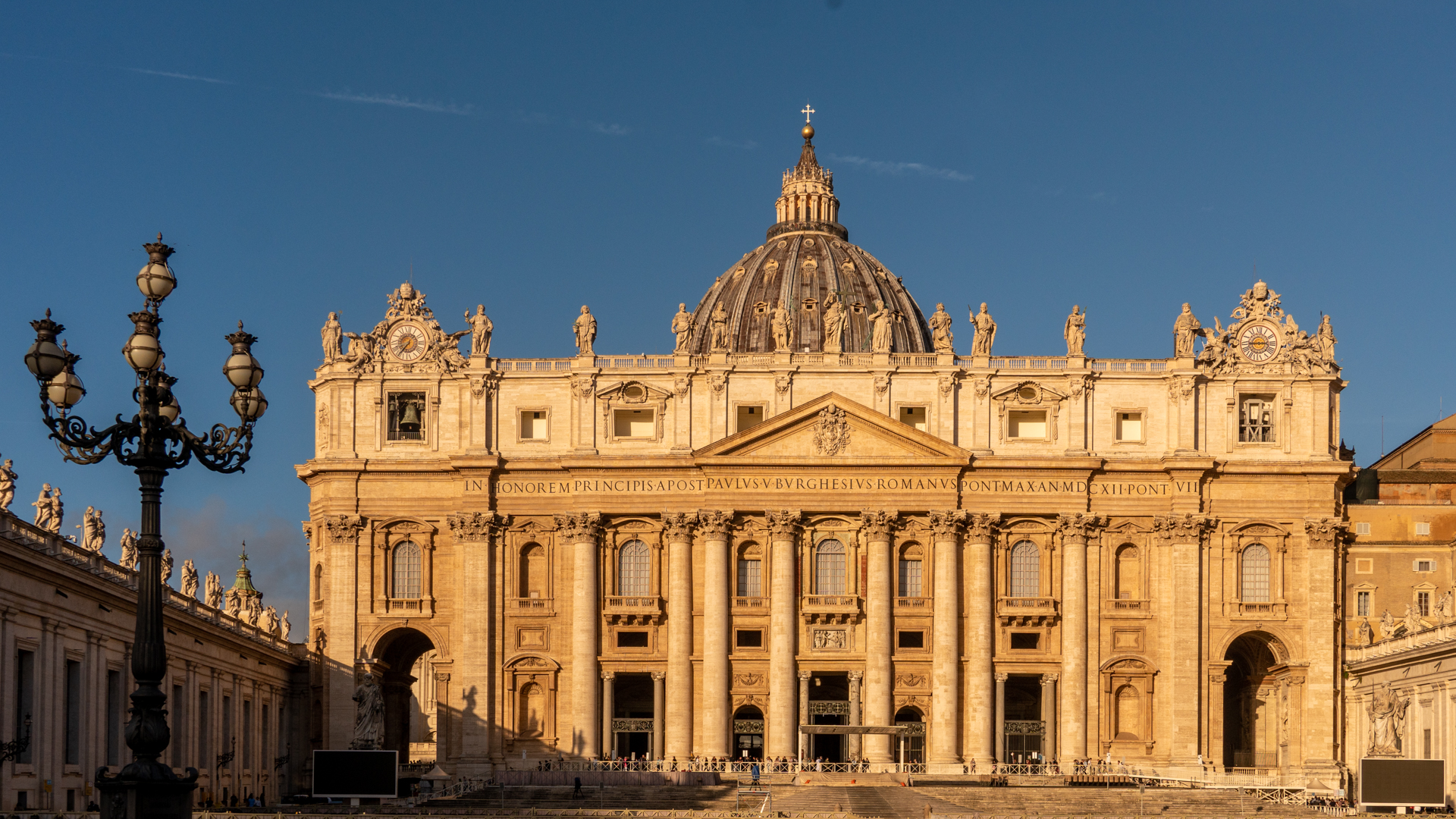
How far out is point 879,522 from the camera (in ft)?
293

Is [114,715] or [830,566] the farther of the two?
[830,566]

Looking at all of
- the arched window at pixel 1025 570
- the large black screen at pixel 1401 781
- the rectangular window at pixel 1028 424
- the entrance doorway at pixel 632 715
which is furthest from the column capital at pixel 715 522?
the large black screen at pixel 1401 781

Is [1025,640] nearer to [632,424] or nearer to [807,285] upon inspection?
[632,424]

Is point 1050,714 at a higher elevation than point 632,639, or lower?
lower

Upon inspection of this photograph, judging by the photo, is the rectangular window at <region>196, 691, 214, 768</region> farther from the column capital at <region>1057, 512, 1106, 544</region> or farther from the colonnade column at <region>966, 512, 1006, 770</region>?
the column capital at <region>1057, 512, 1106, 544</region>

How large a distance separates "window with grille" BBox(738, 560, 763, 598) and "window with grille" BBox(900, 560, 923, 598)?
6109mm

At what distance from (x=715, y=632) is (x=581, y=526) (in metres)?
7.37

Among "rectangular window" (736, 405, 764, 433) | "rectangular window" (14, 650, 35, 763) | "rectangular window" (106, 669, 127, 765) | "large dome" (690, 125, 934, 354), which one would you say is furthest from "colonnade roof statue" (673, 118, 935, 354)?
"rectangular window" (14, 650, 35, 763)

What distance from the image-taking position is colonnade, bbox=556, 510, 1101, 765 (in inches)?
3484

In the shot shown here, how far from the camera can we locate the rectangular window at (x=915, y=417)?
90838 mm

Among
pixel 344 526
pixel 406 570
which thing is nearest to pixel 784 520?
pixel 406 570

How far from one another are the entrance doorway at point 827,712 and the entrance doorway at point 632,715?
7127mm

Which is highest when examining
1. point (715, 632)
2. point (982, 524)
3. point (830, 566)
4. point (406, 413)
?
point (406, 413)

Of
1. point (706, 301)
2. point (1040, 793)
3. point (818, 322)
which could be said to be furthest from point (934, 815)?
point (706, 301)
